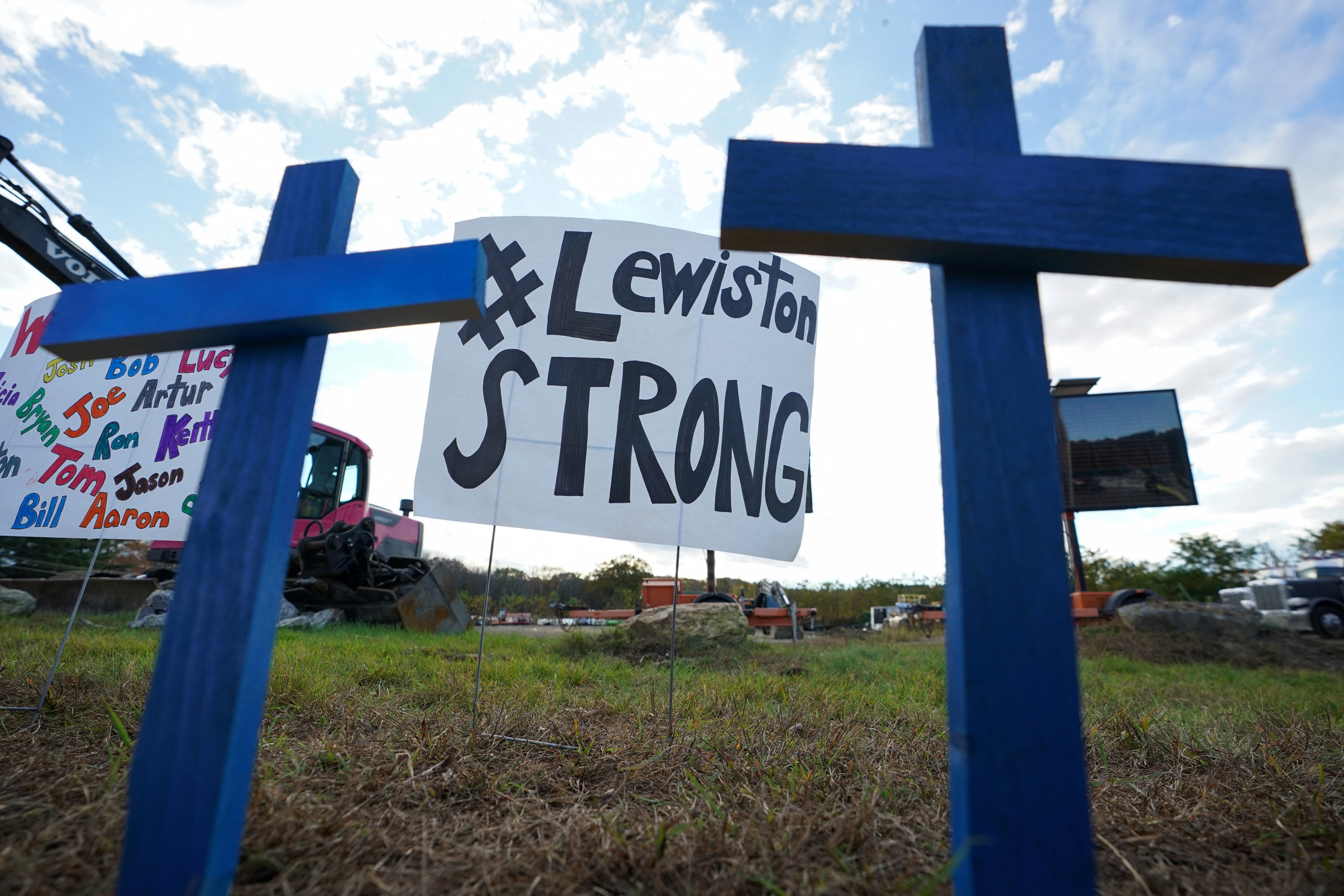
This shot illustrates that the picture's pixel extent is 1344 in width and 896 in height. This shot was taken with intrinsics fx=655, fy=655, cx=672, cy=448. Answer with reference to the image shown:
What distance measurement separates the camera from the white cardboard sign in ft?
9.45

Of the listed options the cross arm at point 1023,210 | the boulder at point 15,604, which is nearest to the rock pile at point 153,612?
the boulder at point 15,604

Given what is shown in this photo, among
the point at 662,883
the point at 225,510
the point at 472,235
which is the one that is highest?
the point at 472,235

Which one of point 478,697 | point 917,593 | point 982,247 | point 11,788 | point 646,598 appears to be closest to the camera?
point 982,247

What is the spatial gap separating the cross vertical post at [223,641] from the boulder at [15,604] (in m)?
10.1

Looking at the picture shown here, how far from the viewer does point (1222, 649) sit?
26.8 ft

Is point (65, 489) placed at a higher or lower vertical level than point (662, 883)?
higher

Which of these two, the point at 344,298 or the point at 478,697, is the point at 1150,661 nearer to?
the point at 478,697

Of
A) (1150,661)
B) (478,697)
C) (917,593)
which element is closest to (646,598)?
(1150,661)

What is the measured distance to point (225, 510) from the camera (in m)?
1.05

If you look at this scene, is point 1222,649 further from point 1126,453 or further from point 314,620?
point 314,620

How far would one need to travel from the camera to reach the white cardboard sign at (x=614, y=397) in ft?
9.45

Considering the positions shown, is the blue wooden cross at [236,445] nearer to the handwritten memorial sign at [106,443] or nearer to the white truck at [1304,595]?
the handwritten memorial sign at [106,443]

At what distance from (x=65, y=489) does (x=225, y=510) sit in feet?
10.6

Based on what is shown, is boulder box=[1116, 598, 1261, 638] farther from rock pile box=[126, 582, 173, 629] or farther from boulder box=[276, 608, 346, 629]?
rock pile box=[126, 582, 173, 629]
